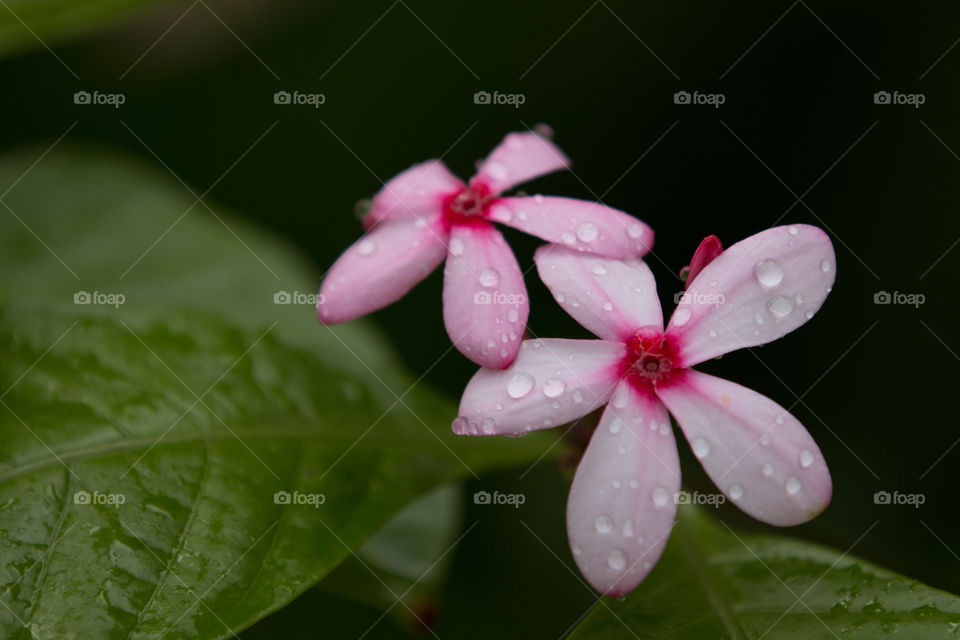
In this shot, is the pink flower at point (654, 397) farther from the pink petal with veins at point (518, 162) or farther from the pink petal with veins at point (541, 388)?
the pink petal with veins at point (518, 162)

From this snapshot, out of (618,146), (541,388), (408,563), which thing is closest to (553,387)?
(541,388)

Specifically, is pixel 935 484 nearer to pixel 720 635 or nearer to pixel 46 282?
pixel 720 635

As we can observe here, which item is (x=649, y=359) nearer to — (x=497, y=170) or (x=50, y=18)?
(x=497, y=170)

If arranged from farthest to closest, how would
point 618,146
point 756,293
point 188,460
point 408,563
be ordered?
point 618,146 → point 408,563 → point 188,460 → point 756,293

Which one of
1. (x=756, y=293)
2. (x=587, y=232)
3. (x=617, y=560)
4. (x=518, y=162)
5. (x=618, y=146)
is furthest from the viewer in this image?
(x=618, y=146)

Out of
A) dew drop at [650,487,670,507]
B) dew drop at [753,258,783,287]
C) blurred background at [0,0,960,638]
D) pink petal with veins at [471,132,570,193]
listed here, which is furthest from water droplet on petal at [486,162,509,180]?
dew drop at [650,487,670,507]

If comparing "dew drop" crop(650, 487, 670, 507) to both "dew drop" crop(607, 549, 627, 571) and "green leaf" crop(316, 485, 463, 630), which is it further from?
"green leaf" crop(316, 485, 463, 630)

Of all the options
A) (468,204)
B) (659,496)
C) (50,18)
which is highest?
(50,18)
